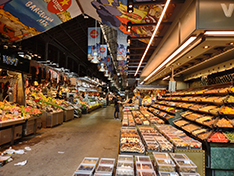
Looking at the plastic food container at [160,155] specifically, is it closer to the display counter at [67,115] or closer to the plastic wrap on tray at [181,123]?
the plastic wrap on tray at [181,123]

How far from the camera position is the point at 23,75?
6711 mm

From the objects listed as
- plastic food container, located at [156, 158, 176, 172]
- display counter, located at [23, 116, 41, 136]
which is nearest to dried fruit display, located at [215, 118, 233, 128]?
plastic food container, located at [156, 158, 176, 172]

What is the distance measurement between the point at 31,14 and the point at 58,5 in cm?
107

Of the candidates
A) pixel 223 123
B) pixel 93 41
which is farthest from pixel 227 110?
pixel 93 41

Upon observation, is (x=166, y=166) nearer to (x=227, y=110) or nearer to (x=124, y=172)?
(x=124, y=172)

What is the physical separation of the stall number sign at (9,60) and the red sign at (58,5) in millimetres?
2427

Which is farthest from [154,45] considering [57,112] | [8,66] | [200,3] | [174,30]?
[57,112]

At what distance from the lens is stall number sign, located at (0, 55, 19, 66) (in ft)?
17.2

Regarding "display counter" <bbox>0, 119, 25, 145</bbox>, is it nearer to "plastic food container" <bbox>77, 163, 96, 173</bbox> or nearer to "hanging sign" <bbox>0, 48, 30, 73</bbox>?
"hanging sign" <bbox>0, 48, 30, 73</bbox>

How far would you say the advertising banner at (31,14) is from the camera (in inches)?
191

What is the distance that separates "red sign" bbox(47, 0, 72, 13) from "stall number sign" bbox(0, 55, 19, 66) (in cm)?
243

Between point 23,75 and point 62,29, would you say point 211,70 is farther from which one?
point 62,29

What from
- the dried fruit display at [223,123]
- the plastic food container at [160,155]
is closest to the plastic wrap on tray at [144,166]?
the plastic food container at [160,155]

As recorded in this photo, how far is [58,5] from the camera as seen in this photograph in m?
5.17
